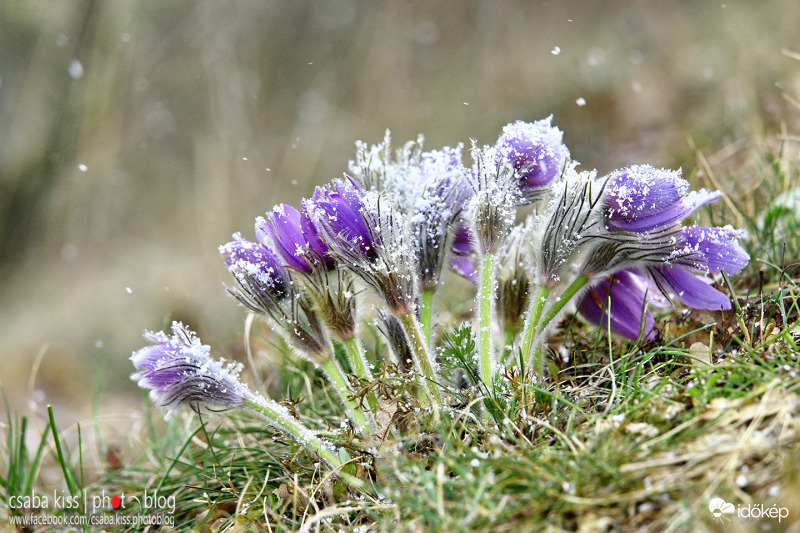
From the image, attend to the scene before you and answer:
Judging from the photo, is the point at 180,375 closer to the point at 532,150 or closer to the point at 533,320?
the point at 533,320

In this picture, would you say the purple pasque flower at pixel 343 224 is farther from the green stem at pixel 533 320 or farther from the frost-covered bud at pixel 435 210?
the green stem at pixel 533 320

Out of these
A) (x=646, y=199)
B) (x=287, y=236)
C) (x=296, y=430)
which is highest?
(x=287, y=236)

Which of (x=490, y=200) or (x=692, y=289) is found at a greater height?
(x=490, y=200)

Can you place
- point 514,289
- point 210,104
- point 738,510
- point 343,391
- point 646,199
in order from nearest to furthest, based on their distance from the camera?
1. point 738,510
2. point 646,199
3. point 343,391
4. point 514,289
5. point 210,104

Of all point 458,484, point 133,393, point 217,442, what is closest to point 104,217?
point 133,393

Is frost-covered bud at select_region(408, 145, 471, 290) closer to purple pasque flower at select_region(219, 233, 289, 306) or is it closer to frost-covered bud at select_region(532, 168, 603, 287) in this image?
frost-covered bud at select_region(532, 168, 603, 287)

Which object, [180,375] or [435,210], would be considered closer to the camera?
[180,375]

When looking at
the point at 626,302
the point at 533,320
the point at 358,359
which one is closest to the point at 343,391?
the point at 358,359
